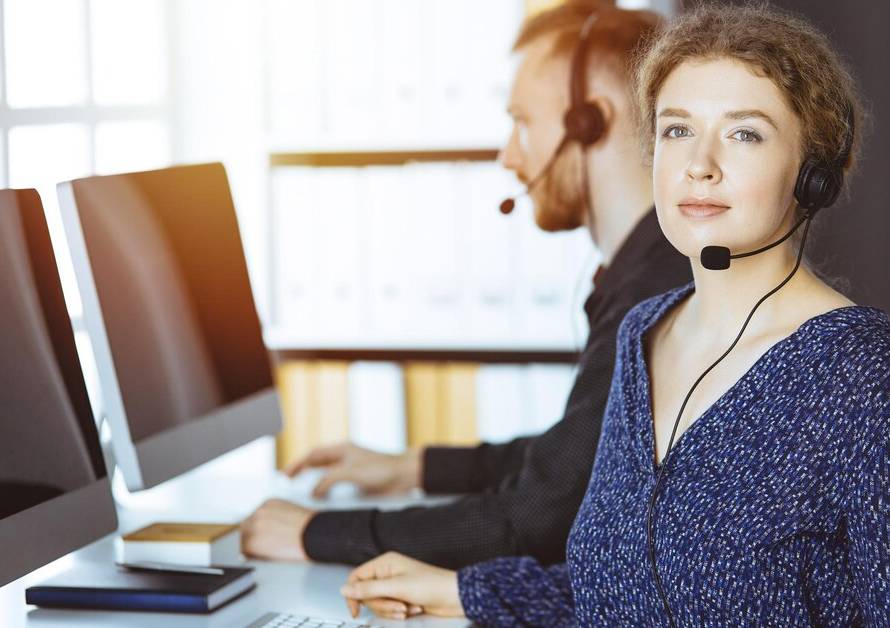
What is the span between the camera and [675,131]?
1196 mm

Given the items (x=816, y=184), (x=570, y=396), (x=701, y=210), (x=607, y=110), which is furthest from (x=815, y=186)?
(x=607, y=110)

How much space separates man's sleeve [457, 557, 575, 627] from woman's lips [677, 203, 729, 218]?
1.48 feet

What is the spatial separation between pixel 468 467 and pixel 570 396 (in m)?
0.37

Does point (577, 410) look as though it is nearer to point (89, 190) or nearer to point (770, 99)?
point (770, 99)

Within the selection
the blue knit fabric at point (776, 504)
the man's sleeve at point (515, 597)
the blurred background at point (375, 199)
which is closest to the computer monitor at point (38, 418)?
the man's sleeve at point (515, 597)

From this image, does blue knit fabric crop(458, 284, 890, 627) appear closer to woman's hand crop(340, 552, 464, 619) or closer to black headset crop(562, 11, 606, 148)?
woman's hand crop(340, 552, 464, 619)

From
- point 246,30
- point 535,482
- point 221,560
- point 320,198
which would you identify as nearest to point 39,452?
point 221,560

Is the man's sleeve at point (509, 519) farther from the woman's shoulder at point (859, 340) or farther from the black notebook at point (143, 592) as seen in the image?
the woman's shoulder at point (859, 340)

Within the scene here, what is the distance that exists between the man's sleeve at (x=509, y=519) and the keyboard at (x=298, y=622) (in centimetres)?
22

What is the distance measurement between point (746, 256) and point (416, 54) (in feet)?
5.51

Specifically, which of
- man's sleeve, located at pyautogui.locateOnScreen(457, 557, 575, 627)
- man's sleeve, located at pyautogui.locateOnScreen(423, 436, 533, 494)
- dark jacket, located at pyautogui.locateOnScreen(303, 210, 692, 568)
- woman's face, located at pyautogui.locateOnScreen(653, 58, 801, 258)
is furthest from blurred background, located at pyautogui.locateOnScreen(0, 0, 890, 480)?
woman's face, located at pyautogui.locateOnScreen(653, 58, 801, 258)

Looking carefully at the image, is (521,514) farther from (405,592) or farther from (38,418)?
(38,418)

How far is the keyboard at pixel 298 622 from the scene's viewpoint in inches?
48.1

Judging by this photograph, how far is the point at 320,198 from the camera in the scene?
2742 millimetres
